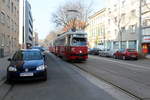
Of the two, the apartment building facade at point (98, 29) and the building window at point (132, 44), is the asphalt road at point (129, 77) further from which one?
the apartment building facade at point (98, 29)

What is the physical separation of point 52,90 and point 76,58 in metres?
13.7

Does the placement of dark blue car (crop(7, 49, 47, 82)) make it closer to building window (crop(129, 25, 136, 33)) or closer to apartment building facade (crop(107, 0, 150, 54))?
apartment building facade (crop(107, 0, 150, 54))

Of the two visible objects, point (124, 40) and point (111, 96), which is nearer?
point (111, 96)

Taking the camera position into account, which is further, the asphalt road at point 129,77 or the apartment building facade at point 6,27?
the apartment building facade at point 6,27

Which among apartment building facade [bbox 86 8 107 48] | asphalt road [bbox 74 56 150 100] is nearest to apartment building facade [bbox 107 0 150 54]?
apartment building facade [bbox 86 8 107 48]

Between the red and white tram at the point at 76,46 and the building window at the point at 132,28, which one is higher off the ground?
the building window at the point at 132,28

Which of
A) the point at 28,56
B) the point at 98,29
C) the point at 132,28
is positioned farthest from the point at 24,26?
the point at 98,29

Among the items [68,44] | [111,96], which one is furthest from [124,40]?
[111,96]

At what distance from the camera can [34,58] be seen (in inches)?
453

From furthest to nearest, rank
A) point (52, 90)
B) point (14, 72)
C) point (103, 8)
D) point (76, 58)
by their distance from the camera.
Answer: point (103, 8) → point (76, 58) → point (14, 72) → point (52, 90)

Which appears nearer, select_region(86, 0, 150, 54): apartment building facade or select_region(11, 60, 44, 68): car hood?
select_region(11, 60, 44, 68): car hood

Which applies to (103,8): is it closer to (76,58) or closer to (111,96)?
(76,58)

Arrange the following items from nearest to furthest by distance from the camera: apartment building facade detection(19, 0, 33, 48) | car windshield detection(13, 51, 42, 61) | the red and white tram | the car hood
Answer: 1. the car hood
2. car windshield detection(13, 51, 42, 61)
3. the red and white tram
4. apartment building facade detection(19, 0, 33, 48)

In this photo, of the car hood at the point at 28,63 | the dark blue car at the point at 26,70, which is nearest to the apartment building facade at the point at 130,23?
the car hood at the point at 28,63
